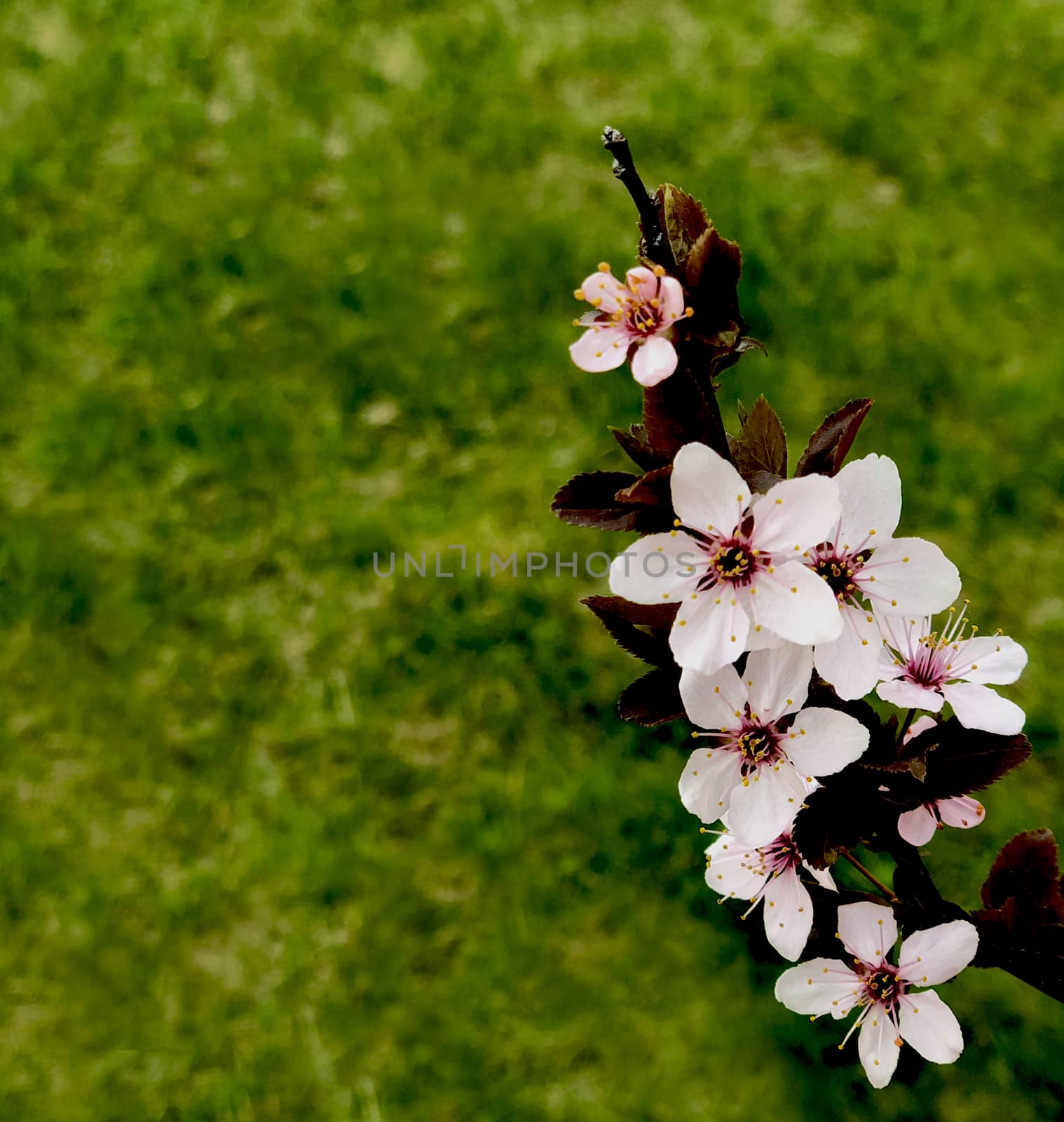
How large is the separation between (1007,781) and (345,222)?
2276 millimetres

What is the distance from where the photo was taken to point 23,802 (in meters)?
2.45

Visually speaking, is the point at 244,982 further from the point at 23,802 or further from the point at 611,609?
the point at 611,609

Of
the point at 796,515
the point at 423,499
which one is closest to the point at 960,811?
the point at 796,515

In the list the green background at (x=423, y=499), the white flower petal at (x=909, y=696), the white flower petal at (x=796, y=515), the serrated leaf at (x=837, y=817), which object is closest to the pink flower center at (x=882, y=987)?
the serrated leaf at (x=837, y=817)

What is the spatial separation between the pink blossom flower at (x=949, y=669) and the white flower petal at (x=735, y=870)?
247 mm

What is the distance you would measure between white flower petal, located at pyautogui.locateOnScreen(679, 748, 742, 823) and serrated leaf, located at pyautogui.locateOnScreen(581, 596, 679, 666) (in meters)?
0.10

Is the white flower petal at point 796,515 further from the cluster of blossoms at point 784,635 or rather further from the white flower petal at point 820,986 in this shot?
the white flower petal at point 820,986

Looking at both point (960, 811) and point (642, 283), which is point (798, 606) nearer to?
point (642, 283)

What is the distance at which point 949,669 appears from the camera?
108 centimetres

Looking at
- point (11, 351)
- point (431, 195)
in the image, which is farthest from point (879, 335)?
point (11, 351)

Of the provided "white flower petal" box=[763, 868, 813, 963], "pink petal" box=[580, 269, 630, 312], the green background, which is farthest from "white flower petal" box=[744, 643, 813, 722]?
the green background

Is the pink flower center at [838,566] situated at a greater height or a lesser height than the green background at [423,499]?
greater

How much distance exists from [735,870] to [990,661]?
0.36 meters

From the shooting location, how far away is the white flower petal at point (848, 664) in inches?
34.7
